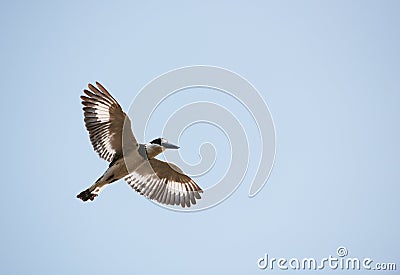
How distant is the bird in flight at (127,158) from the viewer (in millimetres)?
15805

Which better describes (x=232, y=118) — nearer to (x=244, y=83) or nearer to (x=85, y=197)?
(x=244, y=83)

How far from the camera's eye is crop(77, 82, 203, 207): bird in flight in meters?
15.8

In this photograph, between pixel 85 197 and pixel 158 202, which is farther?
pixel 158 202

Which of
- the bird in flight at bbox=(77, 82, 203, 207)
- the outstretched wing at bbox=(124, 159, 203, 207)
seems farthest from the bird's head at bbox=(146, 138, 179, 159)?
the outstretched wing at bbox=(124, 159, 203, 207)

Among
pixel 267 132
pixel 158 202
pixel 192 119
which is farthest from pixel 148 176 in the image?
pixel 267 132

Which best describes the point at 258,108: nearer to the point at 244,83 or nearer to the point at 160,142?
the point at 244,83

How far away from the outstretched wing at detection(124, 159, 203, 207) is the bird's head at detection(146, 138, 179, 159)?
649mm

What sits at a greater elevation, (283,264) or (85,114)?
(85,114)

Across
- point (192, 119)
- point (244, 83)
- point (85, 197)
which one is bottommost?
point (85, 197)

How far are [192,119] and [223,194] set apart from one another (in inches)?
82.7

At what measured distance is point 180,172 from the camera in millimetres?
16922

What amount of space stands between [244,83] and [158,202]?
12.4 ft

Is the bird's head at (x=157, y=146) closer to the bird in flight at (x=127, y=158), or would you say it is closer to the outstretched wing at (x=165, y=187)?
the bird in flight at (x=127, y=158)

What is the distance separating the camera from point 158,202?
17156mm
